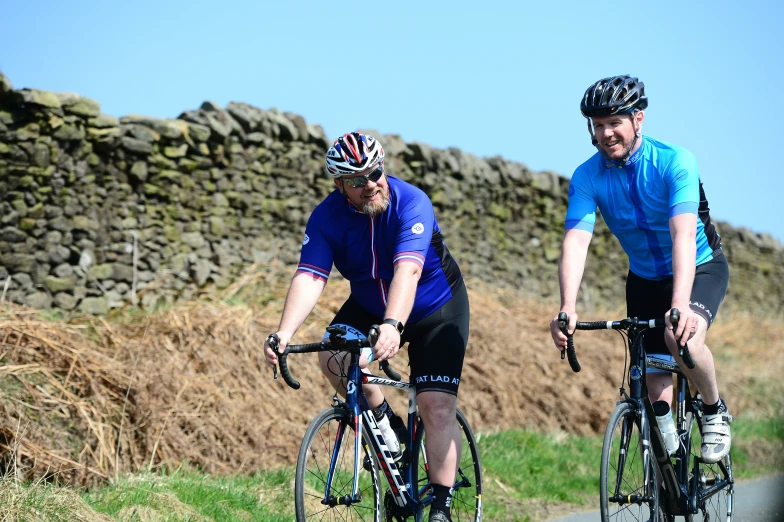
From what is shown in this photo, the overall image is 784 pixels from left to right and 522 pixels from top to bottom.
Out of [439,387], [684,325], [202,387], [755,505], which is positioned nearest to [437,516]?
[439,387]

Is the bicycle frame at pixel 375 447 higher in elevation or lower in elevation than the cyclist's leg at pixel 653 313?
lower

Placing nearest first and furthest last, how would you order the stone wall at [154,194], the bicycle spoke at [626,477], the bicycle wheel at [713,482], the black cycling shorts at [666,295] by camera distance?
the bicycle spoke at [626,477]
the black cycling shorts at [666,295]
the bicycle wheel at [713,482]
the stone wall at [154,194]

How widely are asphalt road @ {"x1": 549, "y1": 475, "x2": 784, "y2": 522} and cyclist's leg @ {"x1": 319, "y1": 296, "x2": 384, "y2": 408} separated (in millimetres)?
2637

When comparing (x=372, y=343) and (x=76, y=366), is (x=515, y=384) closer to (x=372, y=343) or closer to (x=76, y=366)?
(x=76, y=366)

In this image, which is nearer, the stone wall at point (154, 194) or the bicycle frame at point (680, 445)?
the bicycle frame at point (680, 445)

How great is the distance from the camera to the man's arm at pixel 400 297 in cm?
439

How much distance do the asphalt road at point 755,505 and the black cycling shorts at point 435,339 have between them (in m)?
2.35

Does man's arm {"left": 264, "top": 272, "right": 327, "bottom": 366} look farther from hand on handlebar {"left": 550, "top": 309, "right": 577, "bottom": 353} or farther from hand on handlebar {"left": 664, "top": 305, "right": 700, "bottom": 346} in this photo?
hand on handlebar {"left": 664, "top": 305, "right": 700, "bottom": 346}

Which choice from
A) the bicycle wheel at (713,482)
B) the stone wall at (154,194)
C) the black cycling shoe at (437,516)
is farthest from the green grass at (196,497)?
the stone wall at (154,194)

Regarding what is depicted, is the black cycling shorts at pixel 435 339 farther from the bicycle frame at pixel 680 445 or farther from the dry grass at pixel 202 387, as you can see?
the dry grass at pixel 202 387

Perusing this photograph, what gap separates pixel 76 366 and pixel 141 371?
522 mm

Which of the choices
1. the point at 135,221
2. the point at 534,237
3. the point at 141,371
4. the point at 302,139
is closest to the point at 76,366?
the point at 141,371

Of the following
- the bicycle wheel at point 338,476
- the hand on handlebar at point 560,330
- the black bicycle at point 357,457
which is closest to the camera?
the bicycle wheel at point 338,476

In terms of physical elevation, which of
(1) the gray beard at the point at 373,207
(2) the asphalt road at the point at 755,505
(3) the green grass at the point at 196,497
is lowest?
(3) the green grass at the point at 196,497
